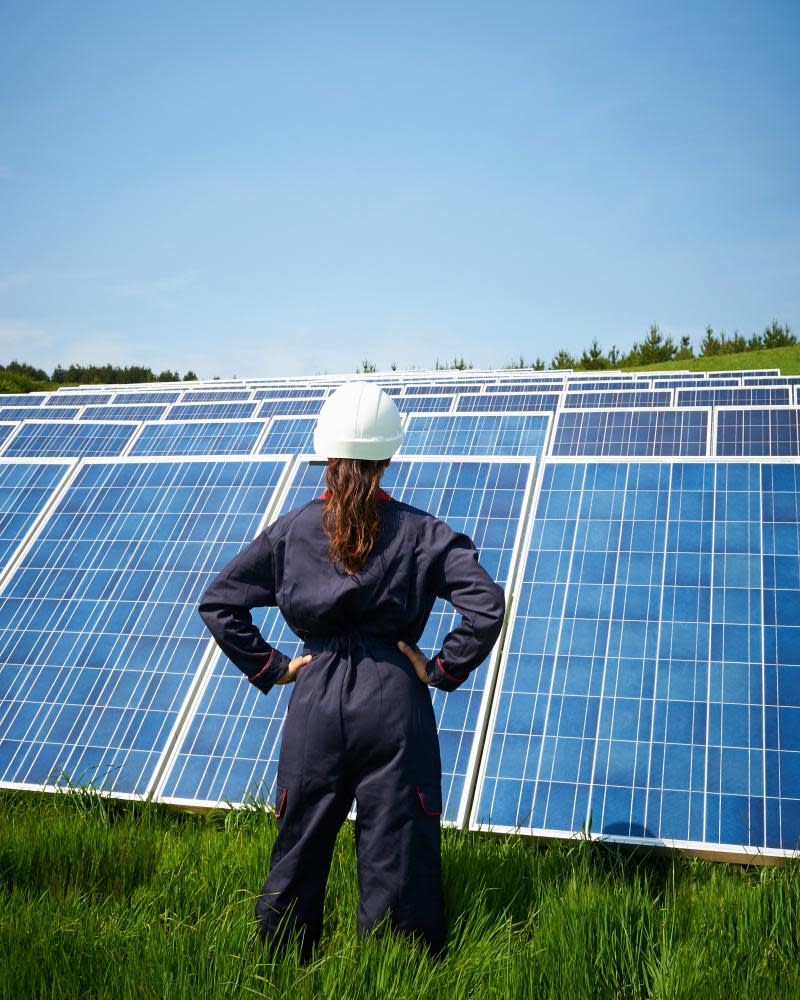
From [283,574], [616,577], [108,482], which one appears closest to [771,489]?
[616,577]

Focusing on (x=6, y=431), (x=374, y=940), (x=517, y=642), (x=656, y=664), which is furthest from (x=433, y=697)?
(x=6, y=431)

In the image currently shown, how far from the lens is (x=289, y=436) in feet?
43.5

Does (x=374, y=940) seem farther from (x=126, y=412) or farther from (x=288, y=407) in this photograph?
(x=126, y=412)

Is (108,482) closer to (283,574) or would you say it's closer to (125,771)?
(125,771)

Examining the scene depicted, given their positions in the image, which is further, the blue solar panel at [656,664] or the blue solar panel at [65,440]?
the blue solar panel at [65,440]

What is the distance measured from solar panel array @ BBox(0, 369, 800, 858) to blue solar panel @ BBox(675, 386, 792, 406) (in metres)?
10.7

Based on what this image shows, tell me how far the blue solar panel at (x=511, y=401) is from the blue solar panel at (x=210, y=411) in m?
4.49

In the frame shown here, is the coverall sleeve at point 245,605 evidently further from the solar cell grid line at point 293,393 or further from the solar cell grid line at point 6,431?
the solar cell grid line at point 293,393

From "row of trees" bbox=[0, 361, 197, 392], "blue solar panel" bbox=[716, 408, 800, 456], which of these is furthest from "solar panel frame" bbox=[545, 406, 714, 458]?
"row of trees" bbox=[0, 361, 197, 392]

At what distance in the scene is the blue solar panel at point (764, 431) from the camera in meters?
11.6

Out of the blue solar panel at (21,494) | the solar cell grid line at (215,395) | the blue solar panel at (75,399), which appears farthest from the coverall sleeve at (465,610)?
the solar cell grid line at (215,395)

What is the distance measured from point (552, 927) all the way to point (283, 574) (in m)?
1.85

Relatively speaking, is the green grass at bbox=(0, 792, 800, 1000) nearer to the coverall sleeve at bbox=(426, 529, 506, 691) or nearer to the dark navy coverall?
the dark navy coverall

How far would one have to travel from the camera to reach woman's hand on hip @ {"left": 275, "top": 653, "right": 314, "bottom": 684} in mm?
4125
